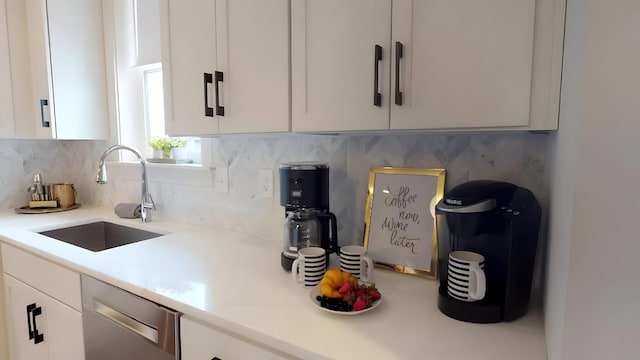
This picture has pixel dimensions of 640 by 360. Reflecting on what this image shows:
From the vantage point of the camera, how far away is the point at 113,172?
86.1 inches

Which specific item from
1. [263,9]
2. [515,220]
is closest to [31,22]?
[263,9]

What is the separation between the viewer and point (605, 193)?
444 millimetres

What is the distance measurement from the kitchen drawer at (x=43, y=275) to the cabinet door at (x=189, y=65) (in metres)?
0.64

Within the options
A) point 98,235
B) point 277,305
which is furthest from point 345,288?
point 98,235

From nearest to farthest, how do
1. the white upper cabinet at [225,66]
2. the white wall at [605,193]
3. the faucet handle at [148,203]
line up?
the white wall at [605,193] → the white upper cabinet at [225,66] → the faucet handle at [148,203]

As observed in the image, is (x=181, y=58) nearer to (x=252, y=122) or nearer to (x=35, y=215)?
(x=252, y=122)

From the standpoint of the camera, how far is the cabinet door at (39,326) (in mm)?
1291

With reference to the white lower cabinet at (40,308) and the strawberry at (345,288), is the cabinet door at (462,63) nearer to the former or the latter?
the strawberry at (345,288)

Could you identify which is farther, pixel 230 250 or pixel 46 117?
pixel 46 117

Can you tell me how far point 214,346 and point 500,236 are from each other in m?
0.75

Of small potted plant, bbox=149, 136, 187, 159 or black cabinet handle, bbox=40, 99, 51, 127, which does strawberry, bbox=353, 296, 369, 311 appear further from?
black cabinet handle, bbox=40, 99, 51, 127

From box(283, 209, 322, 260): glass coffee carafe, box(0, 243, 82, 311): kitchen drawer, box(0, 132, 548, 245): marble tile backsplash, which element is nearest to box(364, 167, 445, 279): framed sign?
box(0, 132, 548, 245): marble tile backsplash

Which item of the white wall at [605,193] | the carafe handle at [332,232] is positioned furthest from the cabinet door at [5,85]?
the white wall at [605,193]

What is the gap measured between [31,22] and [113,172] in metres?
0.92
